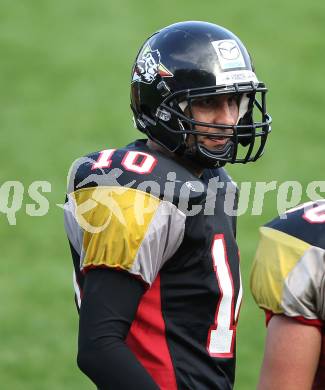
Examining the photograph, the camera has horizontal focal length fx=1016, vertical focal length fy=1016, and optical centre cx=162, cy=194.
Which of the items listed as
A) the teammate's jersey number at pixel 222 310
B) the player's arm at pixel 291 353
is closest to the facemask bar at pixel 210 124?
the teammate's jersey number at pixel 222 310

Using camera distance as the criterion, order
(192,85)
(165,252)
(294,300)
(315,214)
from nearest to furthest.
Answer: (294,300) < (315,214) < (165,252) < (192,85)

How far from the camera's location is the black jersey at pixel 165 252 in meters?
3.09

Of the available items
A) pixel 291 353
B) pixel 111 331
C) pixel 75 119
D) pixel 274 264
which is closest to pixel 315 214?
pixel 274 264

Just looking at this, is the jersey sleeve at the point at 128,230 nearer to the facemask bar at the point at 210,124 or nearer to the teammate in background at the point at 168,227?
the teammate in background at the point at 168,227

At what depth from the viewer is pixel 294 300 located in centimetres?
252

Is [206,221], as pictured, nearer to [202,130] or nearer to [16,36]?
[202,130]

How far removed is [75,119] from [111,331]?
5084 mm

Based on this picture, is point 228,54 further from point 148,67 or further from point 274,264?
point 274,264

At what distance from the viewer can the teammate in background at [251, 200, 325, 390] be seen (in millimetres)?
2520

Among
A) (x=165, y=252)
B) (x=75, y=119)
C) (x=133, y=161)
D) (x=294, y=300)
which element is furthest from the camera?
(x=75, y=119)

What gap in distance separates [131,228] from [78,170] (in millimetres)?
383

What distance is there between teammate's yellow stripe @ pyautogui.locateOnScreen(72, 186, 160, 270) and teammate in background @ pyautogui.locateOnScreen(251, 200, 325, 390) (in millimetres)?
534

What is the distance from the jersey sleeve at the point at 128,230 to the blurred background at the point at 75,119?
2.28 m

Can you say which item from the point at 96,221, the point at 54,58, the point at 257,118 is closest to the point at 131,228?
the point at 96,221
